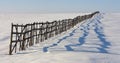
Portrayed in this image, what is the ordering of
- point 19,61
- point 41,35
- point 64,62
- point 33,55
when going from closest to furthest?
point 64,62 < point 19,61 < point 33,55 < point 41,35

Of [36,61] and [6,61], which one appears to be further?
[6,61]

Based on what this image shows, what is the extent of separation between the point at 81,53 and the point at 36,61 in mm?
1873

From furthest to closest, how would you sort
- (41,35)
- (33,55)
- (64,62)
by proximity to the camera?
(41,35)
(33,55)
(64,62)

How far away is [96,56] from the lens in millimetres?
11961

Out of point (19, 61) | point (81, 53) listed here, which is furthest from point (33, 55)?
point (81, 53)

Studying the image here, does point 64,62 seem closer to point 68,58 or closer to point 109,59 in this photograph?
point 68,58

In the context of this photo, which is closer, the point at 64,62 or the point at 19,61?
the point at 64,62

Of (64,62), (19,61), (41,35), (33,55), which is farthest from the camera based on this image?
(41,35)

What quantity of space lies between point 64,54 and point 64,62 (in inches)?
45.1

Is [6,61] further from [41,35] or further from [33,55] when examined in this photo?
[41,35]

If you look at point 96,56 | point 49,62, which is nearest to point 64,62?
point 49,62

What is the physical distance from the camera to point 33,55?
12.7 metres

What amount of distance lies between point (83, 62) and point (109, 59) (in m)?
1.09

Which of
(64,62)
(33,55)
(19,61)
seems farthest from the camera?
(33,55)
